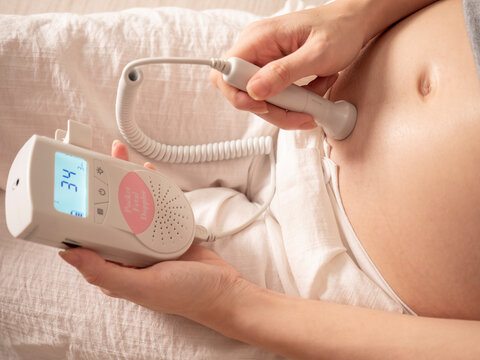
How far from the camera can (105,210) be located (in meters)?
0.56

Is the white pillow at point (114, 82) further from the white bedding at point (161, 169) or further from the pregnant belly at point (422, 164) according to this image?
the pregnant belly at point (422, 164)

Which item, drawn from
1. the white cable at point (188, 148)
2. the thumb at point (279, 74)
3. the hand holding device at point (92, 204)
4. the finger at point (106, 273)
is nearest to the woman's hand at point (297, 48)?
the thumb at point (279, 74)

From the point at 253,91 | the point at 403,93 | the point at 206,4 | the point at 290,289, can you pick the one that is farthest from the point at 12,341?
the point at 206,4

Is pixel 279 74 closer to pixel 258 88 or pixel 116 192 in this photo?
pixel 258 88

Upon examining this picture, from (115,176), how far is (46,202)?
119 millimetres

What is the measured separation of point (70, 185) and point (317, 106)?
1.36ft

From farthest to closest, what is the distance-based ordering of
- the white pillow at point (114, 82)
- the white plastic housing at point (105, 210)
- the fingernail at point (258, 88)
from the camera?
the white pillow at point (114, 82)
the fingernail at point (258, 88)
the white plastic housing at point (105, 210)

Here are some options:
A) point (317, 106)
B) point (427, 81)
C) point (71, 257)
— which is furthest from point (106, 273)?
point (427, 81)

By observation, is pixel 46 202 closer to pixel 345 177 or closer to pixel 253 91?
pixel 253 91

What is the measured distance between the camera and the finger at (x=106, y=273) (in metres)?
0.54

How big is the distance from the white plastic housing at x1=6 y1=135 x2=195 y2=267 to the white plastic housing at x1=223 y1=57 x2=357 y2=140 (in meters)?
0.22

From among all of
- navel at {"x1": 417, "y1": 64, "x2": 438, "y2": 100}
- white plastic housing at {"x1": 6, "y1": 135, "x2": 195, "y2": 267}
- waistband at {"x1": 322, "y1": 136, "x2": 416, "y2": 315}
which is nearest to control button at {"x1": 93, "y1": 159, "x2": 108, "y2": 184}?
white plastic housing at {"x1": 6, "y1": 135, "x2": 195, "y2": 267}

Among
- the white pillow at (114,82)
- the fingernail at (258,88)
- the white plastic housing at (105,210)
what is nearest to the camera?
the white plastic housing at (105,210)

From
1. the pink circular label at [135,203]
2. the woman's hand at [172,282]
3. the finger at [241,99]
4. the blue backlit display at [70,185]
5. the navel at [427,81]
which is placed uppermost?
the navel at [427,81]
